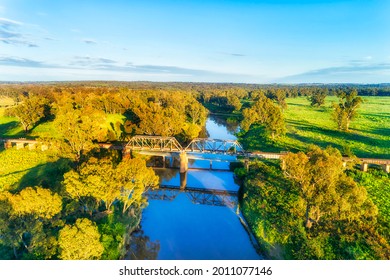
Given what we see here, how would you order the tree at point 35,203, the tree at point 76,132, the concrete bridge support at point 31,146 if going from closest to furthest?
1. the tree at point 35,203
2. the tree at point 76,132
3. the concrete bridge support at point 31,146

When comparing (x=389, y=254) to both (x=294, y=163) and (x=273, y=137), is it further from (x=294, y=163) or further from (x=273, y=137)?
(x=273, y=137)

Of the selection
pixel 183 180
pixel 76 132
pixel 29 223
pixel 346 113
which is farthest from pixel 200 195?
pixel 346 113

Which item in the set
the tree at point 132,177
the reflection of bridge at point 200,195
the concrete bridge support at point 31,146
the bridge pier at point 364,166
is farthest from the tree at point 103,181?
the bridge pier at point 364,166

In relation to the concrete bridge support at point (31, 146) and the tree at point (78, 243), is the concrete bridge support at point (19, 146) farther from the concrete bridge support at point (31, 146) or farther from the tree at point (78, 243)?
the tree at point (78, 243)

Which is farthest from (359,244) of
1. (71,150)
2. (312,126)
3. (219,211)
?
(312,126)

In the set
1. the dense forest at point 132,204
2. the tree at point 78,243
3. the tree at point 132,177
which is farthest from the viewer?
the tree at point 132,177

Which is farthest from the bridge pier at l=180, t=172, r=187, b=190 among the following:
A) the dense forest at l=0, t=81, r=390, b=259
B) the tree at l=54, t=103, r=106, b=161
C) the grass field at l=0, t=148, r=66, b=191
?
the grass field at l=0, t=148, r=66, b=191

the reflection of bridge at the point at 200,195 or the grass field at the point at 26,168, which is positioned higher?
the grass field at the point at 26,168

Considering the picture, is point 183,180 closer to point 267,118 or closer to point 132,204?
point 132,204
